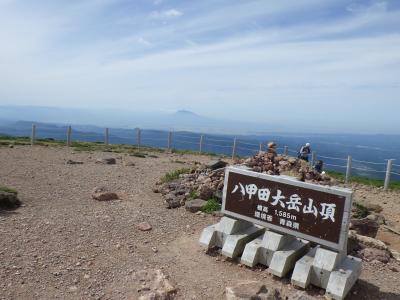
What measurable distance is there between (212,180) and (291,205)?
4.42m

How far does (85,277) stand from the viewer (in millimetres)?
5773

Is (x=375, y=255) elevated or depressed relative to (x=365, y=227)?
depressed

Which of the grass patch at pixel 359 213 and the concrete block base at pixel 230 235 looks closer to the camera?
the concrete block base at pixel 230 235

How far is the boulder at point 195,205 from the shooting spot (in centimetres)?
919

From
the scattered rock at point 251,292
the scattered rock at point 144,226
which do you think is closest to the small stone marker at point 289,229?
the scattered rock at point 251,292

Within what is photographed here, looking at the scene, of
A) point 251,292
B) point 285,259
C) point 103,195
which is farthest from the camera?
point 103,195

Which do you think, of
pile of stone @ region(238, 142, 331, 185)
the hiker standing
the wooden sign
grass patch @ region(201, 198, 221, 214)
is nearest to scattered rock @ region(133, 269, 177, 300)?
the wooden sign

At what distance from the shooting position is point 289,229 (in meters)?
6.13

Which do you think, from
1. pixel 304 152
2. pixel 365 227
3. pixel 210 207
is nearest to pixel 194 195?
pixel 210 207

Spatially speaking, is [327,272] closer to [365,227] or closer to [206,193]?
[365,227]

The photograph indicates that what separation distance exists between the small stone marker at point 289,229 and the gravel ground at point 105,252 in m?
0.26

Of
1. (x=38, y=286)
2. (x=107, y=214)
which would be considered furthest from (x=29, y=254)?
(x=107, y=214)

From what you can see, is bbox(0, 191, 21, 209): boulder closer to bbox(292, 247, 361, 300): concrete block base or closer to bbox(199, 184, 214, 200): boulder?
bbox(199, 184, 214, 200): boulder

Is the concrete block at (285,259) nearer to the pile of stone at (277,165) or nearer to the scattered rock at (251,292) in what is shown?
the scattered rock at (251,292)
